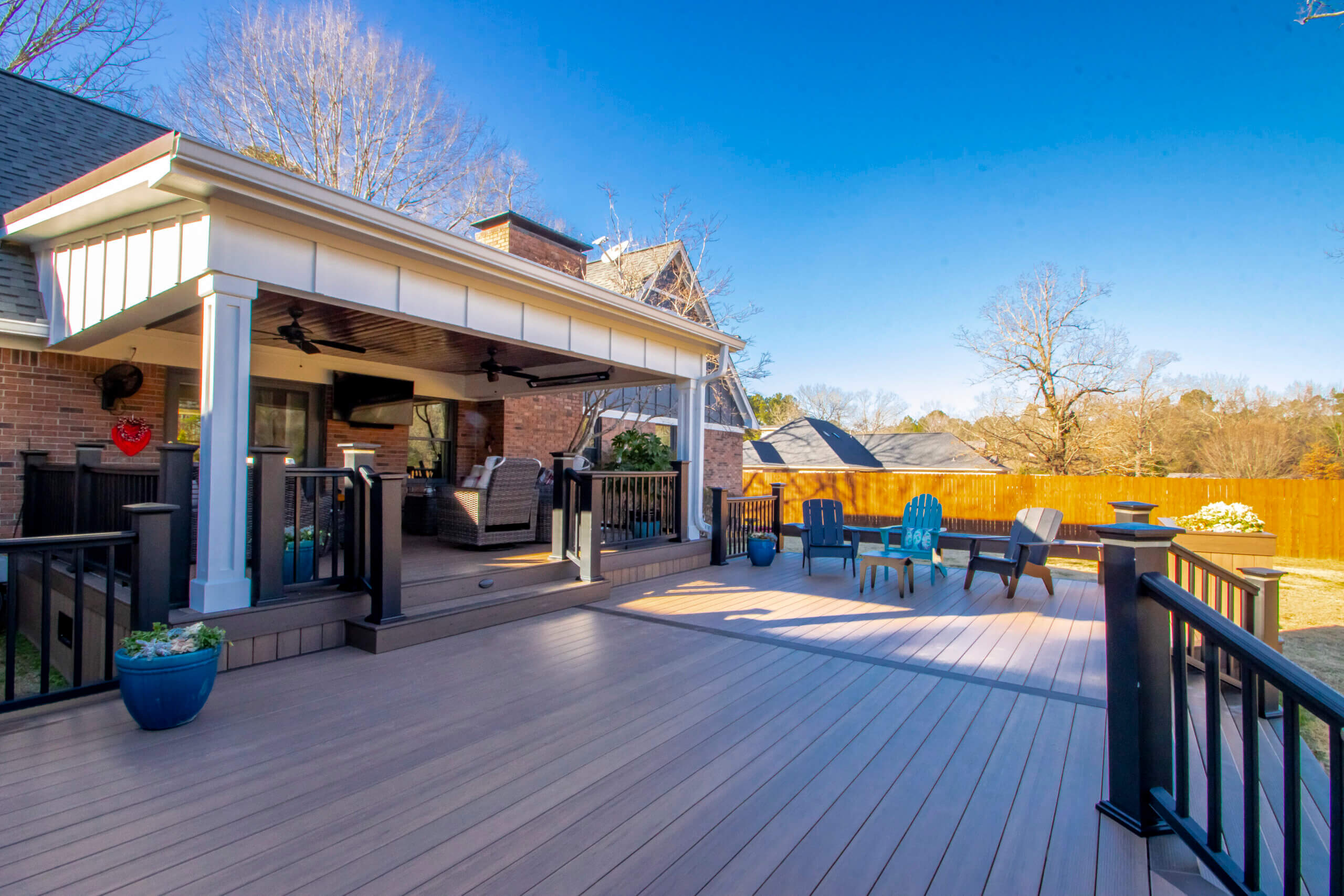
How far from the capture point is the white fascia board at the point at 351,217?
338 centimetres

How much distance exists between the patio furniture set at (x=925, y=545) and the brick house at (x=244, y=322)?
5.23ft

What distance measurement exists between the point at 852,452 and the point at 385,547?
69.0 feet

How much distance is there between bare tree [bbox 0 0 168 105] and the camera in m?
10.4

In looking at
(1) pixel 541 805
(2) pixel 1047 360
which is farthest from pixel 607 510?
(2) pixel 1047 360

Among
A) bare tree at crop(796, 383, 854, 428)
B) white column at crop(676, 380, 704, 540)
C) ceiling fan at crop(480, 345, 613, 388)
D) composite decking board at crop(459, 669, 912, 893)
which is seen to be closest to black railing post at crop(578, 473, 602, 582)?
white column at crop(676, 380, 704, 540)

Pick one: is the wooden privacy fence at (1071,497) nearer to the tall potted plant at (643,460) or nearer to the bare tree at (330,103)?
the tall potted plant at (643,460)

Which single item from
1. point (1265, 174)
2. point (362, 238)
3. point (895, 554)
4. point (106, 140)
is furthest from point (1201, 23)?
point (106, 140)

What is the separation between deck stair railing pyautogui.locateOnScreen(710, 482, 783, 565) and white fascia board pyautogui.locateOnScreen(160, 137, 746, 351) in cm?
292

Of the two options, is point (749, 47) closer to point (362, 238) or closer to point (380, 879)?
point (362, 238)

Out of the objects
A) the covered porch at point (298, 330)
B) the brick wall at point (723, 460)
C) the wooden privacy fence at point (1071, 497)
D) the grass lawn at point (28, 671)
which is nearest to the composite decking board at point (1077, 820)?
the covered porch at point (298, 330)

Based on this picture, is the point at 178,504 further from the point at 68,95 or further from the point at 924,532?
the point at 924,532

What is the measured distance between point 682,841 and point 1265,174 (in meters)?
19.1

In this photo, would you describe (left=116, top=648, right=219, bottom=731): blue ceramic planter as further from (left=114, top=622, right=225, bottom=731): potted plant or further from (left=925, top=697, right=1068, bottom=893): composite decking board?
(left=925, top=697, right=1068, bottom=893): composite decking board

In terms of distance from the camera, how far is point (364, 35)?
13.4 m
